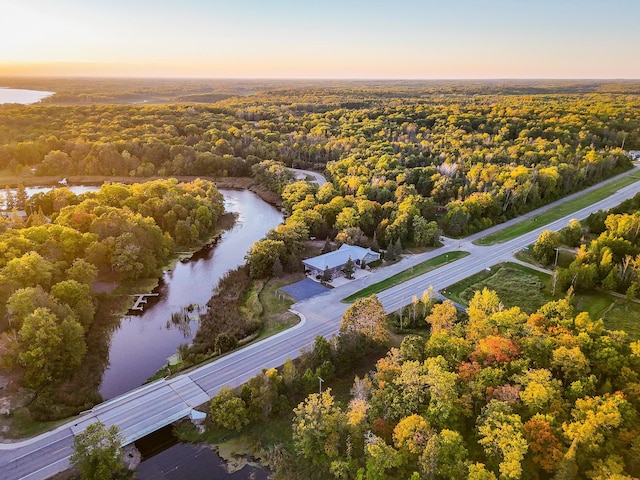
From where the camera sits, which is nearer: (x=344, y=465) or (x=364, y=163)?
(x=344, y=465)

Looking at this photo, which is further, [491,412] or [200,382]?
[200,382]

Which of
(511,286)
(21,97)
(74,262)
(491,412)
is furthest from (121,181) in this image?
(21,97)

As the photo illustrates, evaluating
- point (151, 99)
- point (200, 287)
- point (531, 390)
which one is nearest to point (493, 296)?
point (531, 390)

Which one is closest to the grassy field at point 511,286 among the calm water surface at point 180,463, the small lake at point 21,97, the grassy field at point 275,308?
the grassy field at point 275,308

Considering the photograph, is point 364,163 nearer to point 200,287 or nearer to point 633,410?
point 200,287

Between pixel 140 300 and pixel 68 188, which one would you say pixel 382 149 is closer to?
pixel 140 300

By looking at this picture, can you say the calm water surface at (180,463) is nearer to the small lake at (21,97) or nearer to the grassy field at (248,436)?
the grassy field at (248,436)
